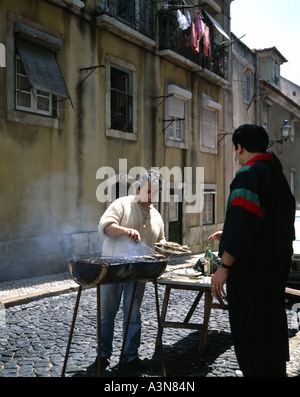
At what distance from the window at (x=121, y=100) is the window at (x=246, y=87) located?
33.2 ft

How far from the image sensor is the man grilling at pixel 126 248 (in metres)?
4.20

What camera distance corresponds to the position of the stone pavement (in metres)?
4.27

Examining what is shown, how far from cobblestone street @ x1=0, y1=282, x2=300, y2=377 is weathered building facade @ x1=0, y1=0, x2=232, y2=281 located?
3285mm

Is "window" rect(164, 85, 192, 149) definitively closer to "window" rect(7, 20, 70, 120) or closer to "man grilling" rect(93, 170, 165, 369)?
"window" rect(7, 20, 70, 120)

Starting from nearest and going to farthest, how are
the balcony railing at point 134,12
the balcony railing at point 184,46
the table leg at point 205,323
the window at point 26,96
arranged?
the table leg at point 205,323, the window at point 26,96, the balcony railing at point 134,12, the balcony railing at point 184,46

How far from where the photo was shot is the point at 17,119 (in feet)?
31.0

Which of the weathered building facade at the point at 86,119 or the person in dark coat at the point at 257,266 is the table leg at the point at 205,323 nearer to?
the person in dark coat at the point at 257,266

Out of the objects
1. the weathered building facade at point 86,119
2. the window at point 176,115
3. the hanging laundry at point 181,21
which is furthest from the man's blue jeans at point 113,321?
the hanging laundry at point 181,21

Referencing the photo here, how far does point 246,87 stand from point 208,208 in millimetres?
7634

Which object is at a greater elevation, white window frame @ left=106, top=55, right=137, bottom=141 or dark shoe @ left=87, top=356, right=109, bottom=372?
white window frame @ left=106, top=55, right=137, bottom=141

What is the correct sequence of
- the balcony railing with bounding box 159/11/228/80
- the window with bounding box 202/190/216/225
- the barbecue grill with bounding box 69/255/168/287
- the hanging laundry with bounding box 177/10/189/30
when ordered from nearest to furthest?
the barbecue grill with bounding box 69/255/168/287, the hanging laundry with bounding box 177/10/189/30, the balcony railing with bounding box 159/11/228/80, the window with bounding box 202/190/216/225

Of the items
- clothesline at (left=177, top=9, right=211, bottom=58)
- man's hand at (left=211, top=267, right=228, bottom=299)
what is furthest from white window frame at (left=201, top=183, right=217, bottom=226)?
man's hand at (left=211, top=267, right=228, bottom=299)
